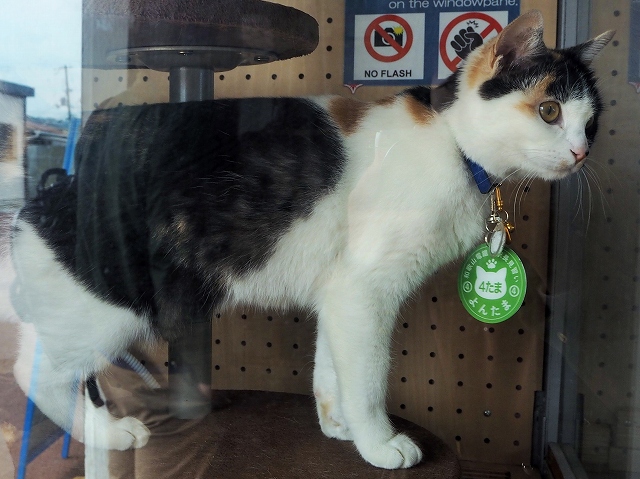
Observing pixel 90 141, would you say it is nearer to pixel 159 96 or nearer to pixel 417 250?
pixel 159 96

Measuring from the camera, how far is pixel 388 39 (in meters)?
0.81

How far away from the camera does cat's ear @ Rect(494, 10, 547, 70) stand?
74 centimetres

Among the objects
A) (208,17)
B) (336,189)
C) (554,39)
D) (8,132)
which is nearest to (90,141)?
(8,132)

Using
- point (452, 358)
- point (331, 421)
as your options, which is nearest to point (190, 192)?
point (331, 421)

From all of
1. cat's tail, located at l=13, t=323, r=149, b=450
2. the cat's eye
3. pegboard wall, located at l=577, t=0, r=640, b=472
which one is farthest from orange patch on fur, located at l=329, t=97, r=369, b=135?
cat's tail, located at l=13, t=323, r=149, b=450

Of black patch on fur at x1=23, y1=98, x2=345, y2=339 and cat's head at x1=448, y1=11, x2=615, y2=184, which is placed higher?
cat's head at x1=448, y1=11, x2=615, y2=184

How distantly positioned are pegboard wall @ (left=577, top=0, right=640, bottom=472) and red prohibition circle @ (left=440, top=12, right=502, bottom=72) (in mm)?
151

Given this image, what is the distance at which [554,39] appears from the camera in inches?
37.1

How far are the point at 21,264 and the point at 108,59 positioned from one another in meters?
0.26

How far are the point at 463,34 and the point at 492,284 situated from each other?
0.34m

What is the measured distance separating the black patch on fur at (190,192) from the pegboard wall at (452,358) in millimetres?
151

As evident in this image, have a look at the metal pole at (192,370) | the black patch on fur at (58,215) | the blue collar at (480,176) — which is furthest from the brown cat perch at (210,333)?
the blue collar at (480,176)

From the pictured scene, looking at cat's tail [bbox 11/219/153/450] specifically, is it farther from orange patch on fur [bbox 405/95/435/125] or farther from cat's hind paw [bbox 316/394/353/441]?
orange patch on fur [bbox 405/95/435/125]

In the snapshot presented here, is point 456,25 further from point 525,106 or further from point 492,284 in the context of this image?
point 492,284
